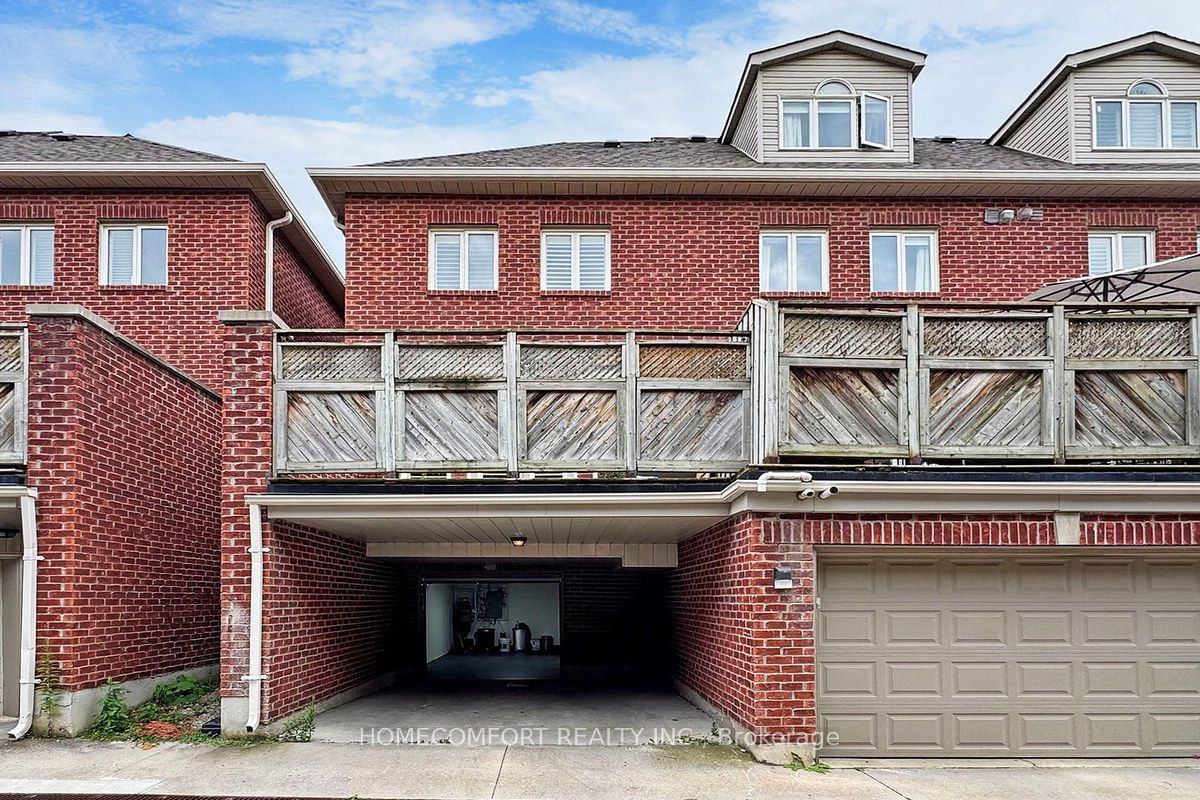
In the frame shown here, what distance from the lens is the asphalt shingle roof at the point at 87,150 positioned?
1327 centimetres

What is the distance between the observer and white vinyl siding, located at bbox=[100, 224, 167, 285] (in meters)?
13.4

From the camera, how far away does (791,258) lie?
1330 cm

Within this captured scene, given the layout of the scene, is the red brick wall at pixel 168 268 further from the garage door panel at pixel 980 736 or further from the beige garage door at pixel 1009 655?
the garage door panel at pixel 980 736

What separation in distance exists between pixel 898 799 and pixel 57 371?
820 centimetres

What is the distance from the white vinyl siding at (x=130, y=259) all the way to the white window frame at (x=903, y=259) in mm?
9820

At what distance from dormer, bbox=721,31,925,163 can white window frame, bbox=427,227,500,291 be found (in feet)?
12.9

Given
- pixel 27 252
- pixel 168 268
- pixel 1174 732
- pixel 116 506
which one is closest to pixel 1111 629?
pixel 1174 732

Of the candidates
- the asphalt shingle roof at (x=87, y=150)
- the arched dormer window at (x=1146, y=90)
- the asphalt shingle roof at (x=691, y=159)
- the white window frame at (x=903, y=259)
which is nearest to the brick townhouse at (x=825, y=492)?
the white window frame at (x=903, y=259)

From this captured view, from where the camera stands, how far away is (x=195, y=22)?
1925 centimetres

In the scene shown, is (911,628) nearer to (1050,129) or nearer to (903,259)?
(903,259)

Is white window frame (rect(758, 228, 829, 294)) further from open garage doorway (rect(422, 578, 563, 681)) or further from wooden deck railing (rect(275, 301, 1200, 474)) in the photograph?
open garage doorway (rect(422, 578, 563, 681))

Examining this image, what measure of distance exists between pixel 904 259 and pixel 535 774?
878 cm

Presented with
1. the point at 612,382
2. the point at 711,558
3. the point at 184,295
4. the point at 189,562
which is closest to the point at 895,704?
the point at 711,558

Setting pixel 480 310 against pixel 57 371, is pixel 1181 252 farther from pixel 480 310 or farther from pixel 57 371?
pixel 57 371
